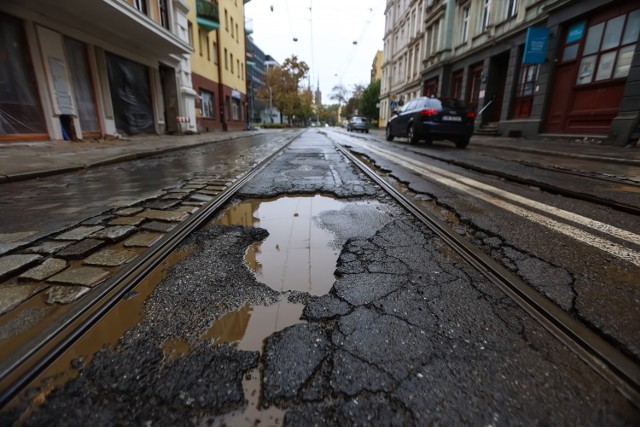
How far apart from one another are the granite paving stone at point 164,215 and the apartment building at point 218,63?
60.0 ft

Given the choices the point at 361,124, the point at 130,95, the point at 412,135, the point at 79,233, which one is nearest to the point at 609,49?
the point at 412,135

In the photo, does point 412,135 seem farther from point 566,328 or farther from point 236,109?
point 236,109

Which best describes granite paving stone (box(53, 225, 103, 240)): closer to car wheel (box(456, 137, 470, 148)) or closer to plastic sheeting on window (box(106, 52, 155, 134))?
car wheel (box(456, 137, 470, 148))

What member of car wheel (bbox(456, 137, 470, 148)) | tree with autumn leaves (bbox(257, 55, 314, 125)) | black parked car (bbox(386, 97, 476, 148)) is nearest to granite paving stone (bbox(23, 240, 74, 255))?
black parked car (bbox(386, 97, 476, 148))

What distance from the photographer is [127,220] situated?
308 centimetres

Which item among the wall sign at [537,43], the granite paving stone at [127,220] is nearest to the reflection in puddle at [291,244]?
the granite paving stone at [127,220]

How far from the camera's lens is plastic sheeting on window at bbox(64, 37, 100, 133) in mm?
10492

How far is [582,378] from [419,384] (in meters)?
0.62

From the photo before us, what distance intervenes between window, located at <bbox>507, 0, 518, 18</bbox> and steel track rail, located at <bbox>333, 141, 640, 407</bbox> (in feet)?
57.6

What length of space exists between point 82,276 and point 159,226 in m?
1.02

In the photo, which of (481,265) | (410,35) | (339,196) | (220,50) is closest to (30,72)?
(339,196)

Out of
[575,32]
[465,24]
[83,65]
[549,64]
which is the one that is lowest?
[83,65]

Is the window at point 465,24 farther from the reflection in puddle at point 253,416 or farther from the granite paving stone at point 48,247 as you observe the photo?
the reflection in puddle at point 253,416

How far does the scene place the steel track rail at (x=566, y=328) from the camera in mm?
1191
